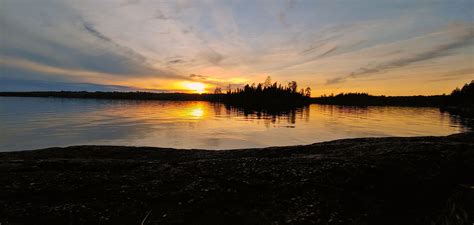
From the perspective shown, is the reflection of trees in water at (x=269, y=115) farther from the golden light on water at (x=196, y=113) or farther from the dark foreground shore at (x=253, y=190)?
the dark foreground shore at (x=253, y=190)

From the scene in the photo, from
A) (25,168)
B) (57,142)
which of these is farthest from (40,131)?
(25,168)

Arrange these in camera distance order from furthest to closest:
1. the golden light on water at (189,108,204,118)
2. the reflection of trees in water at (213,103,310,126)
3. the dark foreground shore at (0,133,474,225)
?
the golden light on water at (189,108,204,118), the reflection of trees in water at (213,103,310,126), the dark foreground shore at (0,133,474,225)

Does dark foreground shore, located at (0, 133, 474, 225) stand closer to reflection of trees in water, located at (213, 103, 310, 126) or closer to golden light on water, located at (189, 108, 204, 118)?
reflection of trees in water, located at (213, 103, 310, 126)

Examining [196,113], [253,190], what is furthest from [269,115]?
[253,190]

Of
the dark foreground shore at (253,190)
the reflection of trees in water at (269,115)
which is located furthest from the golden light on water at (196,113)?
the dark foreground shore at (253,190)

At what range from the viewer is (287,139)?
146 feet

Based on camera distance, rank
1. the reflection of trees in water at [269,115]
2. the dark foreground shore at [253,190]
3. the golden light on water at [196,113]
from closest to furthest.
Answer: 1. the dark foreground shore at [253,190]
2. the reflection of trees in water at [269,115]
3. the golden light on water at [196,113]

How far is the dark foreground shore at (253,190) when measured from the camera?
323 inches

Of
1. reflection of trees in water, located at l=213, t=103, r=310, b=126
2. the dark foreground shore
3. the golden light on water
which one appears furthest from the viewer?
the golden light on water

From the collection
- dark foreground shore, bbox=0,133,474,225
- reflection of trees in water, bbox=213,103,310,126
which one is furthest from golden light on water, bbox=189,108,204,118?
dark foreground shore, bbox=0,133,474,225

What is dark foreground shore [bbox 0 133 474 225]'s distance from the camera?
820cm

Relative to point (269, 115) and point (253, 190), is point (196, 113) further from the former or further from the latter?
point (253, 190)

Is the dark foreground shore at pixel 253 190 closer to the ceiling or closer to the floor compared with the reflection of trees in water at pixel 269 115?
closer to the ceiling

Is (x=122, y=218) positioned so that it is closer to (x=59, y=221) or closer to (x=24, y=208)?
(x=59, y=221)
